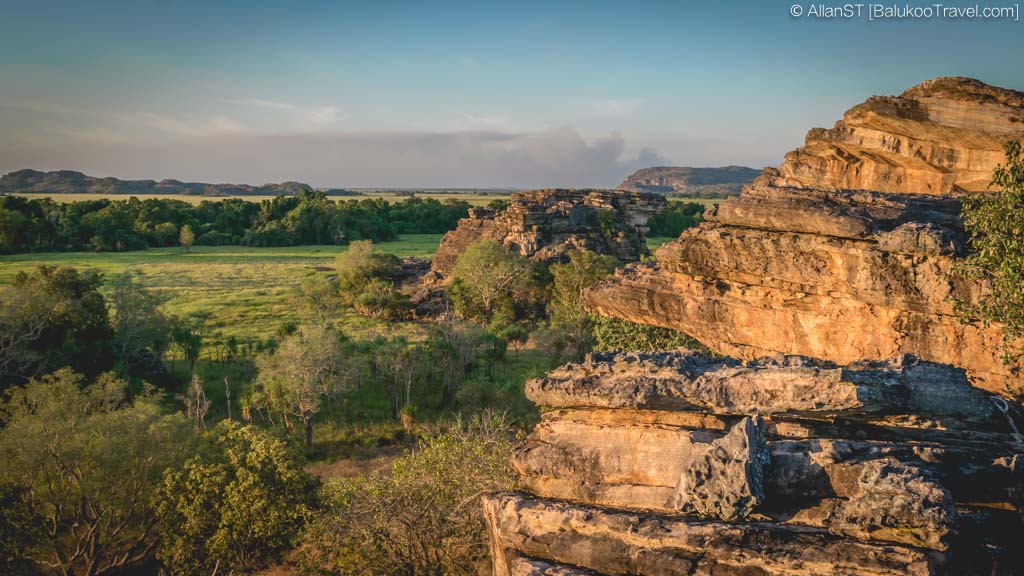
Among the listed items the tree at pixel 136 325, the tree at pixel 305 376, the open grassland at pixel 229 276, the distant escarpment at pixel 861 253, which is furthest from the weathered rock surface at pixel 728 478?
the open grassland at pixel 229 276

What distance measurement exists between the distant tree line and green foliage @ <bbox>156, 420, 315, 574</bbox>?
100m

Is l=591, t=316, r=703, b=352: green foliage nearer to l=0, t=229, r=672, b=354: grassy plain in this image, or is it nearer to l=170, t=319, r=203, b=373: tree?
l=0, t=229, r=672, b=354: grassy plain

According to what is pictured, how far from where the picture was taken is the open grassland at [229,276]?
54.4 m

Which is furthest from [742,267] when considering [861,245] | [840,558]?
[840,558]

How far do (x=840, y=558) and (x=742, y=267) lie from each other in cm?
1368

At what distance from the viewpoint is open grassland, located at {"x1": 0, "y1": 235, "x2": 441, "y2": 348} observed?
54.4 metres

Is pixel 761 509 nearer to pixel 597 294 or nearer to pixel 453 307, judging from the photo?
pixel 597 294

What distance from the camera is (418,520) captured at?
16234mm

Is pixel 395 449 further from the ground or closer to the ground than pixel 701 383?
closer to the ground

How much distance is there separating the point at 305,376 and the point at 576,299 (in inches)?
994

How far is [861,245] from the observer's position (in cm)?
1762

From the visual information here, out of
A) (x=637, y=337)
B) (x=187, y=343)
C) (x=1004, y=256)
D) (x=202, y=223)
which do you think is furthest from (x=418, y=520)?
(x=202, y=223)

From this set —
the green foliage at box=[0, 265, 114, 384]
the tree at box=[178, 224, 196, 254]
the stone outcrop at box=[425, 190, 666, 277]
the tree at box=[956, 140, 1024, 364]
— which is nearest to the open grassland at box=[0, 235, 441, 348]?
the tree at box=[178, 224, 196, 254]

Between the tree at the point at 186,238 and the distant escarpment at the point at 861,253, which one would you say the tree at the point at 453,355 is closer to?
the distant escarpment at the point at 861,253
